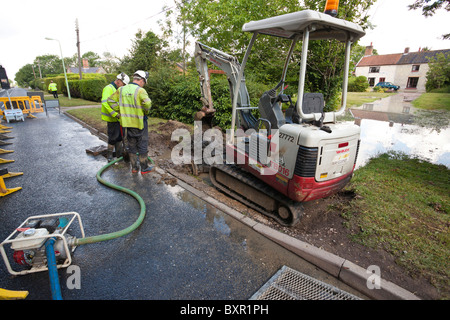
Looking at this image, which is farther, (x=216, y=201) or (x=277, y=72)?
(x=277, y=72)

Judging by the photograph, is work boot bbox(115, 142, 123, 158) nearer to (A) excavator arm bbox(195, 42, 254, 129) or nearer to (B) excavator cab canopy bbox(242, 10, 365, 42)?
(A) excavator arm bbox(195, 42, 254, 129)

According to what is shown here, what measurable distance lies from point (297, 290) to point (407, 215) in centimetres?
235

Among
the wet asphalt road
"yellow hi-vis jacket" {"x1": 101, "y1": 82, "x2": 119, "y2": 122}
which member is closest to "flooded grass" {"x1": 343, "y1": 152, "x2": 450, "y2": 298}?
the wet asphalt road

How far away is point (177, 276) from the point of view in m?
2.65

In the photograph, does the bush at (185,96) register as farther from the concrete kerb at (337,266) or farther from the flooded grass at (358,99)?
the flooded grass at (358,99)

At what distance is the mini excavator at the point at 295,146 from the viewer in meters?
2.93

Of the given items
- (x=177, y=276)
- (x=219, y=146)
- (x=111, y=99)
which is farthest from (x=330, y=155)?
(x=111, y=99)

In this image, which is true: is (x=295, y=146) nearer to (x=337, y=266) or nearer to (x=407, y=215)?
(x=337, y=266)

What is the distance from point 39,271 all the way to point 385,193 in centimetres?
529

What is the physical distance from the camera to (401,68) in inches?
1789

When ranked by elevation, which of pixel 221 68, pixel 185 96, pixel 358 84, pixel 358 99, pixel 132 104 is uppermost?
pixel 221 68

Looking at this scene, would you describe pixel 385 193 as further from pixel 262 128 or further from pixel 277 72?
pixel 277 72

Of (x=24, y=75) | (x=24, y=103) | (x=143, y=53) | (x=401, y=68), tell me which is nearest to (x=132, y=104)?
(x=24, y=103)

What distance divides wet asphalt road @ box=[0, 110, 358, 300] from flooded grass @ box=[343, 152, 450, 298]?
0.98m
